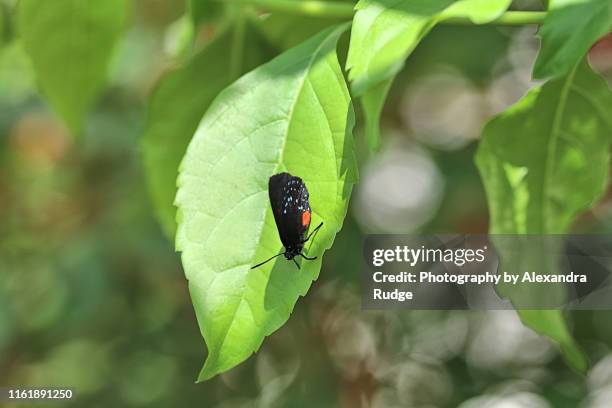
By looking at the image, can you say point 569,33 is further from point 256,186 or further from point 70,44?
point 70,44

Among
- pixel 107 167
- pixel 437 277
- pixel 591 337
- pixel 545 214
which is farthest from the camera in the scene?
pixel 107 167

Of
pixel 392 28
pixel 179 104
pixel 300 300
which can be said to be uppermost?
pixel 392 28

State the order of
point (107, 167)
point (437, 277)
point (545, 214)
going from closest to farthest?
point (545, 214) → point (437, 277) → point (107, 167)

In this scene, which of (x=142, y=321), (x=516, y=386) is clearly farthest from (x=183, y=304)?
(x=516, y=386)

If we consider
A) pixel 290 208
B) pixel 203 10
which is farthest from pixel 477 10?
pixel 203 10

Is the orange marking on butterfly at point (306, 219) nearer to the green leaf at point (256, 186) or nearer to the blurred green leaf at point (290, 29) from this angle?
the green leaf at point (256, 186)

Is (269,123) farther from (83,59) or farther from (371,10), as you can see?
(83,59)
